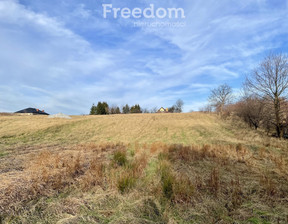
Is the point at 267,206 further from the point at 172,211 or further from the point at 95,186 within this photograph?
the point at 95,186

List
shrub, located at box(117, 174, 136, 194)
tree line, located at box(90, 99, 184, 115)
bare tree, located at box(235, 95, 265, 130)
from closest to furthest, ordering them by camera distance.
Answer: shrub, located at box(117, 174, 136, 194)
bare tree, located at box(235, 95, 265, 130)
tree line, located at box(90, 99, 184, 115)

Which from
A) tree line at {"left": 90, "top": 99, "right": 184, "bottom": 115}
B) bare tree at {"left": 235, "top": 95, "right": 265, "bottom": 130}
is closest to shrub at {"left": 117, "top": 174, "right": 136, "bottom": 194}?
bare tree at {"left": 235, "top": 95, "right": 265, "bottom": 130}

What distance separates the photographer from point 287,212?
3096 millimetres

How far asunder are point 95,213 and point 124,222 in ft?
2.30

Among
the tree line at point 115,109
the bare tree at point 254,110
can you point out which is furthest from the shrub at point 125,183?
the tree line at point 115,109

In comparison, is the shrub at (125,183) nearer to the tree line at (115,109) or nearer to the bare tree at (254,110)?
the bare tree at (254,110)

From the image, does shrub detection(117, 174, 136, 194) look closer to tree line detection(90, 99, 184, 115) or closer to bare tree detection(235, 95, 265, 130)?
bare tree detection(235, 95, 265, 130)

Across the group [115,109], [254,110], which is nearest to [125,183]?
[254,110]

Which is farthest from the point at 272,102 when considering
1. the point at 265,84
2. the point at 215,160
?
the point at 215,160

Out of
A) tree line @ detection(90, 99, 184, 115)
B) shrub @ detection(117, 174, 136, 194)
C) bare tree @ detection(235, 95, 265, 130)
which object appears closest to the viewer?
shrub @ detection(117, 174, 136, 194)

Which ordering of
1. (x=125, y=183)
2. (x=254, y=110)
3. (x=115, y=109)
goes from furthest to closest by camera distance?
(x=115, y=109), (x=254, y=110), (x=125, y=183)

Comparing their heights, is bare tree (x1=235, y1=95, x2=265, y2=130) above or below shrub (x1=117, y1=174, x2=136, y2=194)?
above

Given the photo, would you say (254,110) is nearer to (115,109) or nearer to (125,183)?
(125,183)

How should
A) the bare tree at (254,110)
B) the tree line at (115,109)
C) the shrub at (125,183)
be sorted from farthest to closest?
1. the tree line at (115,109)
2. the bare tree at (254,110)
3. the shrub at (125,183)
